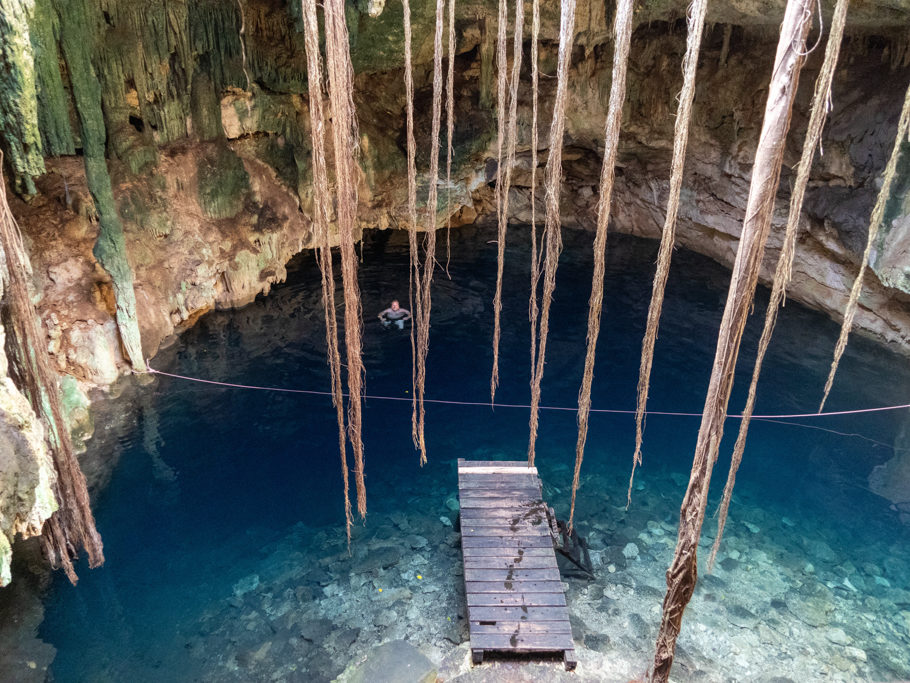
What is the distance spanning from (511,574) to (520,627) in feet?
1.80

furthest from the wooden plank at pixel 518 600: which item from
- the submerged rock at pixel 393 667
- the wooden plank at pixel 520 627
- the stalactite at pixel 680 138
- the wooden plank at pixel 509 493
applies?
the stalactite at pixel 680 138

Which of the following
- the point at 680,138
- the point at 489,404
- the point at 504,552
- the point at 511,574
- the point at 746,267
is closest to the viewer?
the point at 746,267

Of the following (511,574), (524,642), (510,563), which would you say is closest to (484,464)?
(510,563)

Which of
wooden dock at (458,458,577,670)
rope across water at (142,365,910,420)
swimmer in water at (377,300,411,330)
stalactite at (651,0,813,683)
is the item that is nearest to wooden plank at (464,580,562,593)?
wooden dock at (458,458,577,670)

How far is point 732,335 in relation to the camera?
10.7ft

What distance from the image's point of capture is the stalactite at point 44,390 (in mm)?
3686

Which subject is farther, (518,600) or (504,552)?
(504,552)

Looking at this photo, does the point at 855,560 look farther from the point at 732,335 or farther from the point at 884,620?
the point at 732,335

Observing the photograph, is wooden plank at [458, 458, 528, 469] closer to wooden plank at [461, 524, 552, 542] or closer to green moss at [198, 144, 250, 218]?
wooden plank at [461, 524, 552, 542]

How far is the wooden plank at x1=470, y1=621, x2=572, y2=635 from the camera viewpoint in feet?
17.2

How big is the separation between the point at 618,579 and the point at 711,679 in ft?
4.15

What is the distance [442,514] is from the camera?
7.35m

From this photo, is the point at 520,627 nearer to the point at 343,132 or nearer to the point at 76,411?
the point at 343,132

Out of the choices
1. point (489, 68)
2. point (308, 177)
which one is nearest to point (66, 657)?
point (308, 177)
